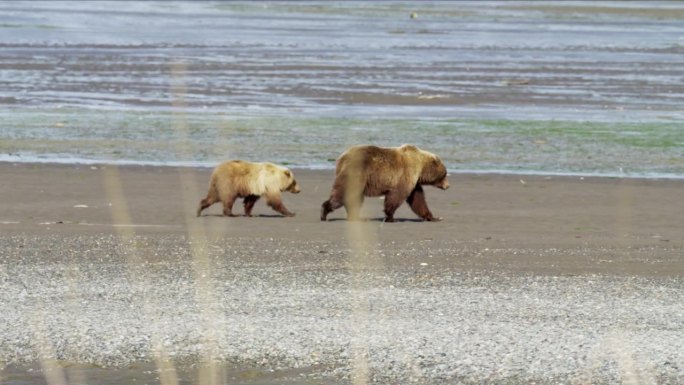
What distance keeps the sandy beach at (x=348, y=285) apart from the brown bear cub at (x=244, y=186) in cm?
21

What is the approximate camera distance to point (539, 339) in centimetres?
936

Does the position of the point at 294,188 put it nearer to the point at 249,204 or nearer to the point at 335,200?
the point at 249,204

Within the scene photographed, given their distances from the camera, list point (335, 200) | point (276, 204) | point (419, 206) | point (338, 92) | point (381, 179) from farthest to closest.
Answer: point (338, 92) → point (276, 204) → point (419, 206) → point (381, 179) → point (335, 200)

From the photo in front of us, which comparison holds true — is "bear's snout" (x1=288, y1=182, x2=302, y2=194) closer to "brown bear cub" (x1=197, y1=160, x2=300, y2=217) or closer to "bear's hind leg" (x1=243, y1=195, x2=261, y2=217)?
"brown bear cub" (x1=197, y1=160, x2=300, y2=217)

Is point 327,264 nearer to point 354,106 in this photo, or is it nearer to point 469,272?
point 469,272

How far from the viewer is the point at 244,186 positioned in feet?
49.3

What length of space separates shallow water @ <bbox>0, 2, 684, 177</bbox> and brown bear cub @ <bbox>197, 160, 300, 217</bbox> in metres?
4.16

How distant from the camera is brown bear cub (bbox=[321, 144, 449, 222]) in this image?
47.9ft

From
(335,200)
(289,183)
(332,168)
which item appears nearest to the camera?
(335,200)

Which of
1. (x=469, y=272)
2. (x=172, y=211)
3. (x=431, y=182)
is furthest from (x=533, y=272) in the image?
(x=172, y=211)

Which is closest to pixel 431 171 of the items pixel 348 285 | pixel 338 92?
pixel 348 285

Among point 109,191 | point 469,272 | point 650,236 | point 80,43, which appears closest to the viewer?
point 469,272

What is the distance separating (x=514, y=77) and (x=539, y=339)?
24.8 m

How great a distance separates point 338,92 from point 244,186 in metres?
14.9
